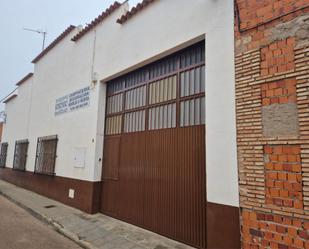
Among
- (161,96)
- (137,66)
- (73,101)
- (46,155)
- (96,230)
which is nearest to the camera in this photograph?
(96,230)

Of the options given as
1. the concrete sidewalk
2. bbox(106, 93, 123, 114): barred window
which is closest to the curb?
the concrete sidewalk

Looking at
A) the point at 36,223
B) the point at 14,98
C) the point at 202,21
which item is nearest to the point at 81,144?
the point at 36,223

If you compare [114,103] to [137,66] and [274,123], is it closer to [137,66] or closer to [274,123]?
[137,66]

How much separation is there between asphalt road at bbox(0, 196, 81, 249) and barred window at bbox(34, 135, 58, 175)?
232cm

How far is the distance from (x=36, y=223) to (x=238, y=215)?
5.51 meters

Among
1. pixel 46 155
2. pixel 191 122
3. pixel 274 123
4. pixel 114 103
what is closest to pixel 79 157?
pixel 114 103

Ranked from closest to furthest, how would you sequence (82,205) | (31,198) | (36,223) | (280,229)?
(280,229), (36,223), (82,205), (31,198)

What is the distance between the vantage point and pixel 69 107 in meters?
9.03

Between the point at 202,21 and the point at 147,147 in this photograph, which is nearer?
the point at 202,21

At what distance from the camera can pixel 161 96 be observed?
5.90 metres

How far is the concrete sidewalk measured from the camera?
4914mm

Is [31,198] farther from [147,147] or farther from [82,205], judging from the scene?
[147,147]

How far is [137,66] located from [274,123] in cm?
396

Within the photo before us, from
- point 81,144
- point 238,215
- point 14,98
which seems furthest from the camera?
point 14,98
